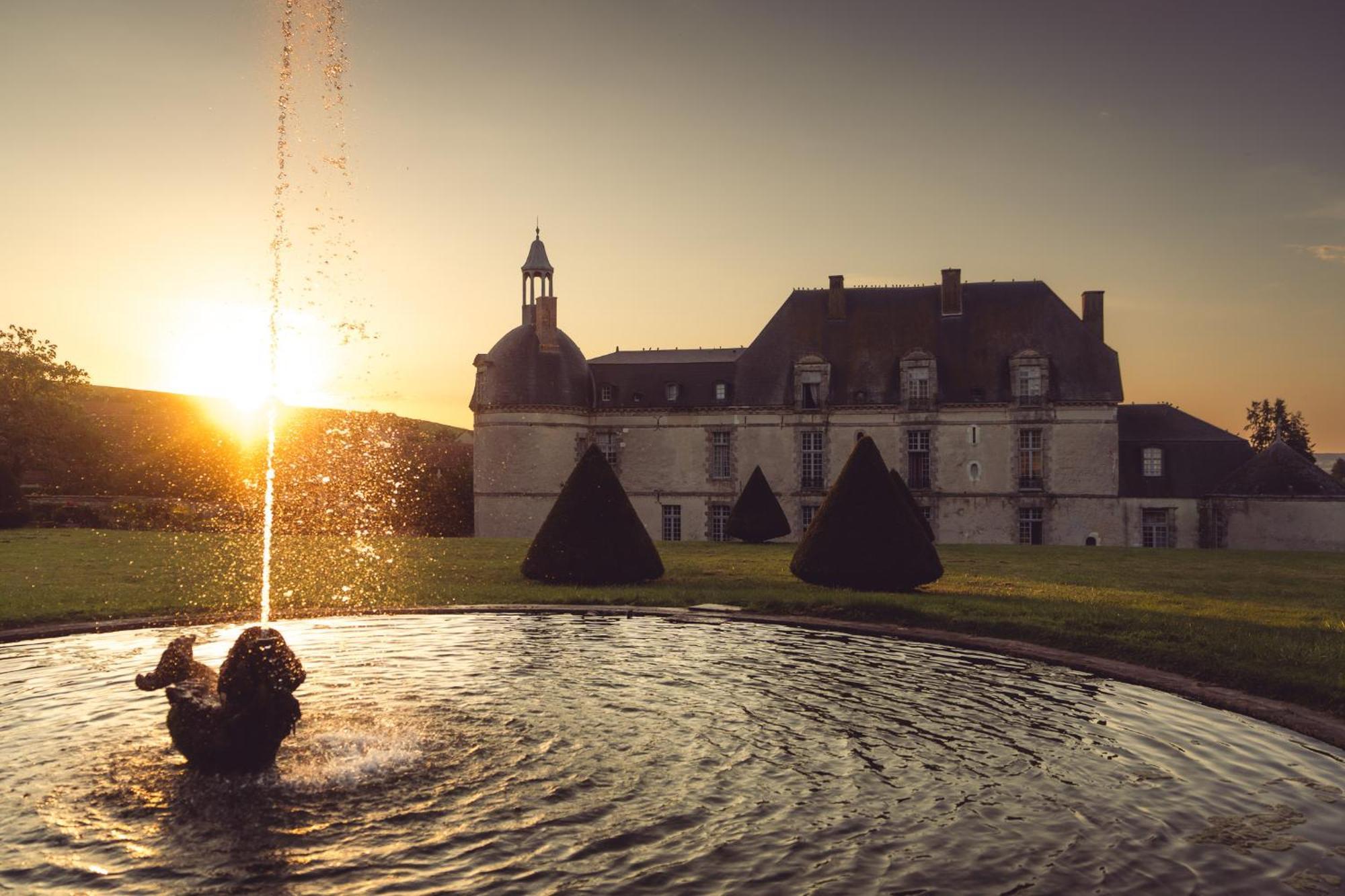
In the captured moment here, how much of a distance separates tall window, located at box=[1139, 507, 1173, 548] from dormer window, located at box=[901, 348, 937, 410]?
996 centimetres

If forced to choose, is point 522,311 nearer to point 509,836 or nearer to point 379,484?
point 379,484

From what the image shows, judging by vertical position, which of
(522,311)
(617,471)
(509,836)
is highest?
(522,311)

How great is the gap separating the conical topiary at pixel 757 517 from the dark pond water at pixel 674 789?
23.1 metres

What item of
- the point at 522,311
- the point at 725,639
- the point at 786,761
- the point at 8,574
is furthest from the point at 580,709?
the point at 522,311

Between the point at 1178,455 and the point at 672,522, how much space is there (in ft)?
72.1

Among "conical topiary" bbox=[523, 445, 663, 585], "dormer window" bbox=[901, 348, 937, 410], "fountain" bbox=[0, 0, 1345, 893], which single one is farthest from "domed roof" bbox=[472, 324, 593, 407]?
"fountain" bbox=[0, 0, 1345, 893]

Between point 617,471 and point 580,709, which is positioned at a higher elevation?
point 617,471

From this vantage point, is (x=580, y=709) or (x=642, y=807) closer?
(x=642, y=807)

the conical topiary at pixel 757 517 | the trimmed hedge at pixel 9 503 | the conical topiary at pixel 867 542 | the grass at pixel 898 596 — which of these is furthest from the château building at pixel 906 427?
the conical topiary at pixel 867 542

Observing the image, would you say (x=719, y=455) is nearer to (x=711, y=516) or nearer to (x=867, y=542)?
(x=711, y=516)

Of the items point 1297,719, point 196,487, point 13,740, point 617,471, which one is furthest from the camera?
point 196,487

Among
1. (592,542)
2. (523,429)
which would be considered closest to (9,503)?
(523,429)

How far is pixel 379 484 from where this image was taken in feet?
182

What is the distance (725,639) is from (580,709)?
164 inches
